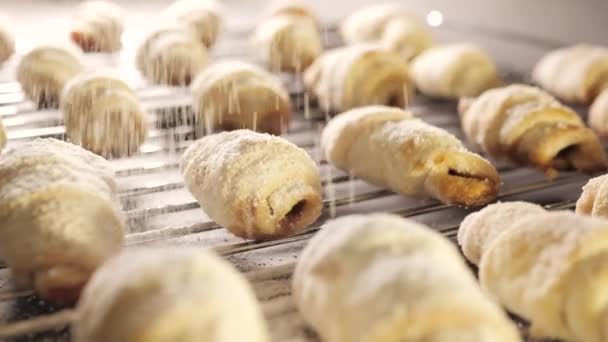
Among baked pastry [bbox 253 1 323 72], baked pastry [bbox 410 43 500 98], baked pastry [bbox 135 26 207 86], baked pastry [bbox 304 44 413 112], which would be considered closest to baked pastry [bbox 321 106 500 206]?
baked pastry [bbox 304 44 413 112]

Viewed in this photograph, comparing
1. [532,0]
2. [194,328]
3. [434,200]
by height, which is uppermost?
[532,0]

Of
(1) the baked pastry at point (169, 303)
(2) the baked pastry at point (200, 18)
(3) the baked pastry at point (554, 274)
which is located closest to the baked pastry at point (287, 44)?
(2) the baked pastry at point (200, 18)

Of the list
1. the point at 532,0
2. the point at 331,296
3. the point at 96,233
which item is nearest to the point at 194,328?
the point at 331,296

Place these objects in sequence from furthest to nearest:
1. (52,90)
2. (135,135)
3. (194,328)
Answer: (52,90)
(135,135)
(194,328)

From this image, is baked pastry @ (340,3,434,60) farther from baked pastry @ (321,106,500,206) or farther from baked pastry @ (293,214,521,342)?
baked pastry @ (293,214,521,342)

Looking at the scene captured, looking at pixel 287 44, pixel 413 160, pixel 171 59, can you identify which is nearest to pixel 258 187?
pixel 413 160

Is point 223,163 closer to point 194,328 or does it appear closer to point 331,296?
point 331,296

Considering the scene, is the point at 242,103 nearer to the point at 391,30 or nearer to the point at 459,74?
the point at 459,74
